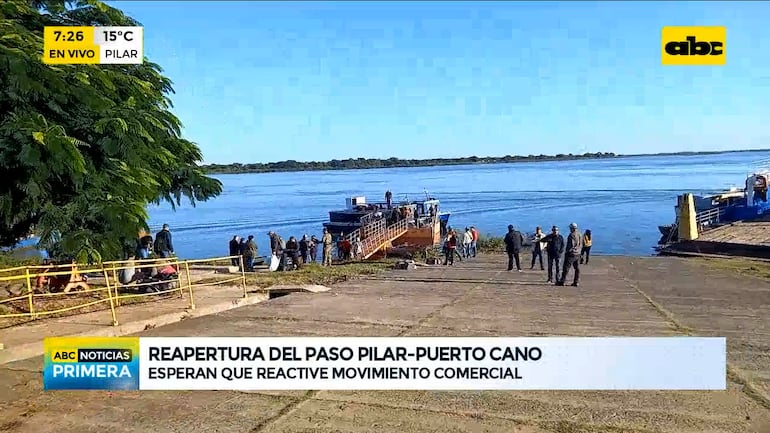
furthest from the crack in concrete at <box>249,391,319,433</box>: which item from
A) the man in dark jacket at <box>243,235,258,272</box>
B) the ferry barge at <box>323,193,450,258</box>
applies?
the ferry barge at <box>323,193,450,258</box>

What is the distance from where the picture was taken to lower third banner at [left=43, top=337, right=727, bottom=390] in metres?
6.05

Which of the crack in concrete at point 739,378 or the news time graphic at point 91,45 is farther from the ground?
the news time graphic at point 91,45

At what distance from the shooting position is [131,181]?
8156 millimetres

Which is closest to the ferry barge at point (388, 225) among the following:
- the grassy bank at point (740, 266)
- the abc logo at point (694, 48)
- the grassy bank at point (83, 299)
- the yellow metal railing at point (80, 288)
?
the grassy bank at point (740, 266)

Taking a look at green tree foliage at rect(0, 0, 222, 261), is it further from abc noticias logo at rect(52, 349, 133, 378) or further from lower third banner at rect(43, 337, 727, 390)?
lower third banner at rect(43, 337, 727, 390)

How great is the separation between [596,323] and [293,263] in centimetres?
1536

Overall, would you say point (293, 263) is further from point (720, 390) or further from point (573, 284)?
point (720, 390)

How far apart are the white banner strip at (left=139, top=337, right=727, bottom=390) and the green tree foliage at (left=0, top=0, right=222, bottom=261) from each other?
203 cm

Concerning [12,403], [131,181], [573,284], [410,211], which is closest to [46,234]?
[131,181]

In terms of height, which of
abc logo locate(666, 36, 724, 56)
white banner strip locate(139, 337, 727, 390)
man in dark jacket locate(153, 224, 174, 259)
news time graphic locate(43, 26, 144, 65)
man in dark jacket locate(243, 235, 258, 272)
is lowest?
man in dark jacket locate(243, 235, 258, 272)

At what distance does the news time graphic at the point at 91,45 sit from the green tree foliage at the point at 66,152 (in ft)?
0.56

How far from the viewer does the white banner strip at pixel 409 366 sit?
6.05m

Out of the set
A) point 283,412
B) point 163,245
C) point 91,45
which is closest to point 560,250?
point 163,245

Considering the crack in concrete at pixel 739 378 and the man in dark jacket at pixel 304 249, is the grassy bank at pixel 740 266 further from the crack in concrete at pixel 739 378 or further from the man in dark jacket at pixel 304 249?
the man in dark jacket at pixel 304 249
